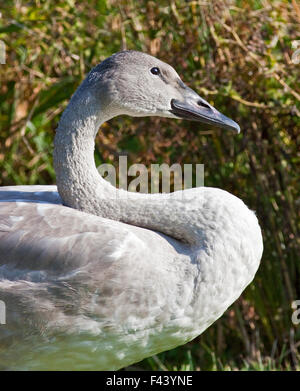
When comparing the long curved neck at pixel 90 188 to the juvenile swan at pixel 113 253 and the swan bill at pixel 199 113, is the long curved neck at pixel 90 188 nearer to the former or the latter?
the juvenile swan at pixel 113 253

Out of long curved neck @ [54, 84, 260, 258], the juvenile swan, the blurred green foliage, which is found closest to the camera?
the juvenile swan

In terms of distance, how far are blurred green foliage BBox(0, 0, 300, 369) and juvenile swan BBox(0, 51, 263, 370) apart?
881 mm

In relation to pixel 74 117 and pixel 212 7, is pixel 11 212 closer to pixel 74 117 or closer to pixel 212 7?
pixel 74 117

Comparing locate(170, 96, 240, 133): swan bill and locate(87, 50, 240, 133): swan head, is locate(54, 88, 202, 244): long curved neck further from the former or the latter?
locate(170, 96, 240, 133): swan bill

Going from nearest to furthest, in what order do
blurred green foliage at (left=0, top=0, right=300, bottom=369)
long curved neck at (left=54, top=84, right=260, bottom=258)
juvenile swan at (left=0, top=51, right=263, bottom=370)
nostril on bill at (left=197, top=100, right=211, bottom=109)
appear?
juvenile swan at (left=0, top=51, right=263, bottom=370), long curved neck at (left=54, top=84, right=260, bottom=258), nostril on bill at (left=197, top=100, right=211, bottom=109), blurred green foliage at (left=0, top=0, right=300, bottom=369)

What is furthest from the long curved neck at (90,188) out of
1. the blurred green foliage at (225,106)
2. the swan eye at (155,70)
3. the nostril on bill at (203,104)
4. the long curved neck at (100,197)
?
the blurred green foliage at (225,106)

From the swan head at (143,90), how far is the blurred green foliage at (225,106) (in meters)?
0.70

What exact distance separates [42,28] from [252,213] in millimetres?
2127

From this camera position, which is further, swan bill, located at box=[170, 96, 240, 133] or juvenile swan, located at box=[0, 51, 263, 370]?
swan bill, located at box=[170, 96, 240, 133]

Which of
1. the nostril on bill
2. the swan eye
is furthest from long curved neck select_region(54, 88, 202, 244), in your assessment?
the nostril on bill

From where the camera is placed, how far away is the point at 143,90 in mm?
2924

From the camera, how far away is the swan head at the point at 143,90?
288 cm

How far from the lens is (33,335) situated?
A: 268 cm

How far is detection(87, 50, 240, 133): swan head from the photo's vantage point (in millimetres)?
2885
